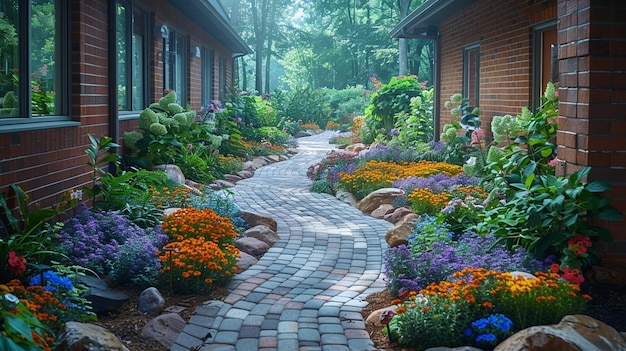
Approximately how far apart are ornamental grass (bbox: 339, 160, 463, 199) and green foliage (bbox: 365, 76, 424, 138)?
588 centimetres

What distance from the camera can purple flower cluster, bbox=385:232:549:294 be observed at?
5.00 meters

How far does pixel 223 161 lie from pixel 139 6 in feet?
11.8

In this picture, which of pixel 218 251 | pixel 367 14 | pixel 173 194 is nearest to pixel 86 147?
pixel 173 194

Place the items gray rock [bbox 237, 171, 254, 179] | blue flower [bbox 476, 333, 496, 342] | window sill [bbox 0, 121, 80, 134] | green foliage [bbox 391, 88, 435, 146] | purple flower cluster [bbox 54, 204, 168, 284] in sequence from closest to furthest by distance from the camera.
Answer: blue flower [bbox 476, 333, 496, 342], window sill [bbox 0, 121, 80, 134], purple flower cluster [bbox 54, 204, 168, 284], gray rock [bbox 237, 171, 254, 179], green foliage [bbox 391, 88, 435, 146]

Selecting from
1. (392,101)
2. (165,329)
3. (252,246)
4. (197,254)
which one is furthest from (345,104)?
(165,329)

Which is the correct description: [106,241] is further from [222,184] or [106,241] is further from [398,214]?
[222,184]

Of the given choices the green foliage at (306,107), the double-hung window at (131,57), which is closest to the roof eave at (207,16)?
the double-hung window at (131,57)

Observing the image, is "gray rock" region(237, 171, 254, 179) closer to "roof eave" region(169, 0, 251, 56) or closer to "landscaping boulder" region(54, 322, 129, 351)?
"roof eave" region(169, 0, 251, 56)

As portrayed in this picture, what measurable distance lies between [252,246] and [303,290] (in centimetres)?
131

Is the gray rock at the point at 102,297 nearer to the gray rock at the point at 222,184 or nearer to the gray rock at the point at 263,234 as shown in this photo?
the gray rock at the point at 263,234

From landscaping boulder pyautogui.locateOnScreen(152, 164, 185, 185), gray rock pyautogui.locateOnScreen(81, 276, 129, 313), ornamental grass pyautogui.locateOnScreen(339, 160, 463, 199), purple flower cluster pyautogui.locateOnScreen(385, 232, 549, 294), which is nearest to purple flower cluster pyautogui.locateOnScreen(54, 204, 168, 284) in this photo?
gray rock pyautogui.locateOnScreen(81, 276, 129, 313)

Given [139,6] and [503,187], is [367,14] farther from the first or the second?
[503,187]

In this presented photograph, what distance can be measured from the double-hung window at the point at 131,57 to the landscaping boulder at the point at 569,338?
6.36m

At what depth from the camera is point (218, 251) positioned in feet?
18.4
